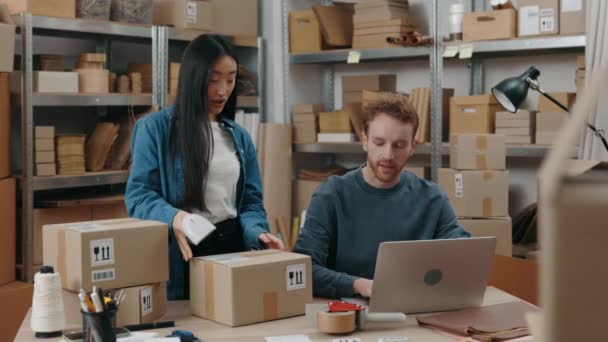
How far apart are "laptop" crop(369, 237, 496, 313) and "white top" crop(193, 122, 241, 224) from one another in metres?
0.75

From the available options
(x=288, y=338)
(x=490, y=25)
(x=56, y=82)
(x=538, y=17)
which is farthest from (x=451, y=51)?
(x=288, y=338)

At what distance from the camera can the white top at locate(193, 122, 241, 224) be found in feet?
8.56

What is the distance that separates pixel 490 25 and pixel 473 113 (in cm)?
45

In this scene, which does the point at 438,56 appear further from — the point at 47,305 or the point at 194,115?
the point at 47,305

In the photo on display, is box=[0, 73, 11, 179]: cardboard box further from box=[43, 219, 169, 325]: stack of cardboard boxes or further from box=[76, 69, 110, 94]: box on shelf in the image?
box=[43, 219, 169, 325]: stack of cardboard boxes

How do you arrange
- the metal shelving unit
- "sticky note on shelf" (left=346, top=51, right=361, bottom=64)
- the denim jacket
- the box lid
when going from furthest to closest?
1. "sticky note on shelf" (left=346, top=51, right=361, bottom=64)
2. the box lid
3. the metal shelving unit
4. the denim jacket

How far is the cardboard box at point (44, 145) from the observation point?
397cm

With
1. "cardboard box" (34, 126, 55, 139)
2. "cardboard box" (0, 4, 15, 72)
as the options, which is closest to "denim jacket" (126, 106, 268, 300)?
"cardboard box" (0, 4, 15, 72)

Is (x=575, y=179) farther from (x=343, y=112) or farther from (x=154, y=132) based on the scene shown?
(x=343, y=112)

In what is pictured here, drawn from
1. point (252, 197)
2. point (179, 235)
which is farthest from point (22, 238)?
point (179, 235)

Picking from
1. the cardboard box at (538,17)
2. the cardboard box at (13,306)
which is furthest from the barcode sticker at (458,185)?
the cardboard box at (13,306)

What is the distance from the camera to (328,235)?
2398 mm

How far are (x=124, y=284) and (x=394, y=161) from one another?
2.76 ft

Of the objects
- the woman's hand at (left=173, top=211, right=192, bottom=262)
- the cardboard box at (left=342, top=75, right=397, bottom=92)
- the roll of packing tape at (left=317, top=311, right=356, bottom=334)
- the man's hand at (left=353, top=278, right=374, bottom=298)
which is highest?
the cardboard box at (left=342, top=75, right=397, bottom=92)
